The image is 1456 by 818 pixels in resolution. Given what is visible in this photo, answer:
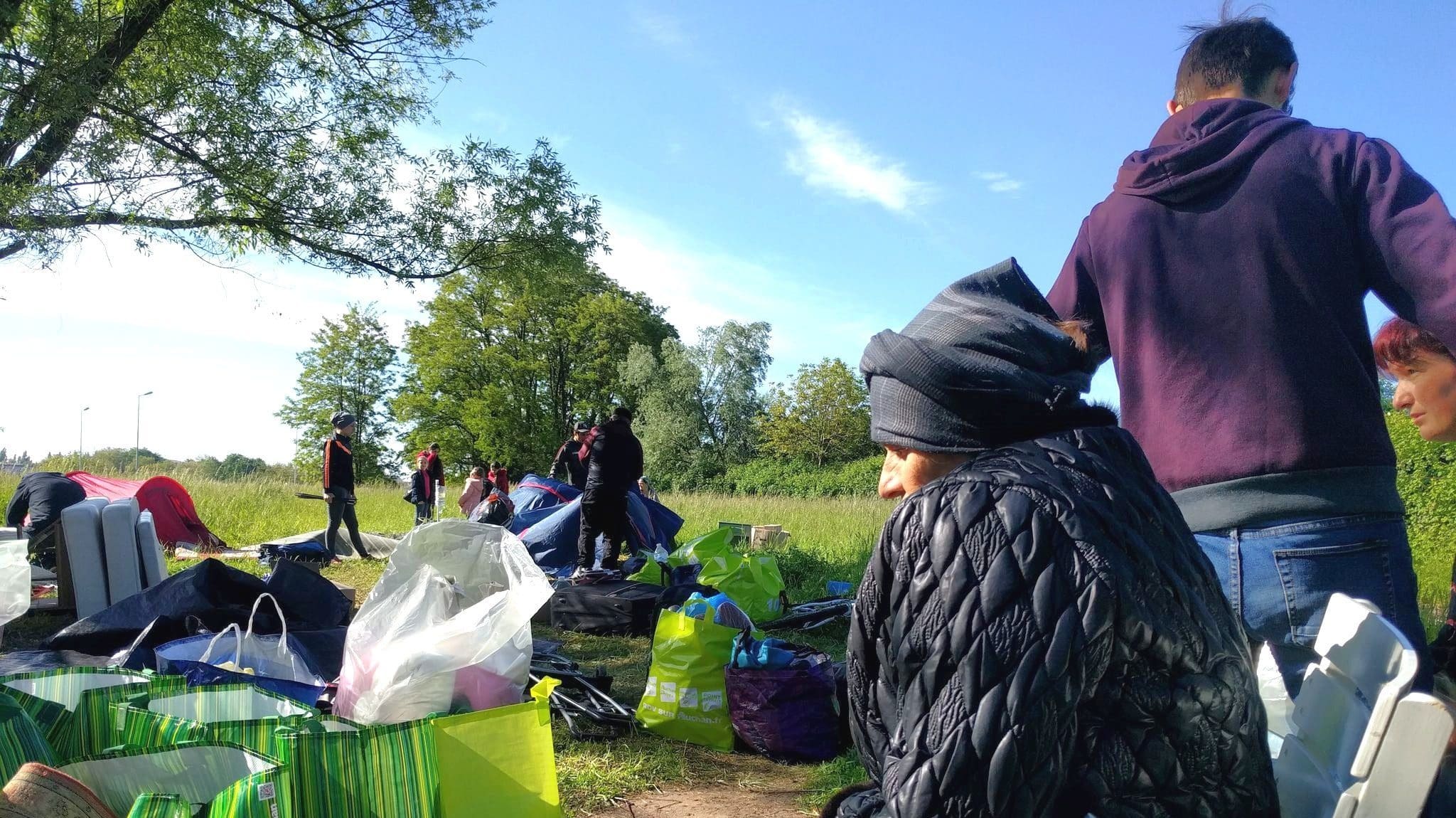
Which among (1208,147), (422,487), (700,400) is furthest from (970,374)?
(700,400)

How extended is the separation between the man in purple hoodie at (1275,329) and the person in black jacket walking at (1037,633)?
2.21 ft

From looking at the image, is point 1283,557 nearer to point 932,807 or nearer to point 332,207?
point 932,807

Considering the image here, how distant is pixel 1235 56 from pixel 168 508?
12.5m

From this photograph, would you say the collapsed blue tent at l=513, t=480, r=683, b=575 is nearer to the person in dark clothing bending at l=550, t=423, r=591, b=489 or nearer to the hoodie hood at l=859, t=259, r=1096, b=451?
the person in dark clothing bending at l=550, t=423, r=591, b=489

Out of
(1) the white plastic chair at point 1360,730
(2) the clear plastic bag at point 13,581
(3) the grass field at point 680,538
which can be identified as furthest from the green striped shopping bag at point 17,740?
(1) the white plastic chair at point 1360,730

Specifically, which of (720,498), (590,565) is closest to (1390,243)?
(590,565)

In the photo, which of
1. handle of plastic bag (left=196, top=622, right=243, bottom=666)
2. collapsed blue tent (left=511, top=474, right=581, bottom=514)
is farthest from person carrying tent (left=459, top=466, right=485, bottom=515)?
handle of plastic bag (left=196, top=622, right=243, bottom=666)

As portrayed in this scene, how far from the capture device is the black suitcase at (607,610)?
21.3ft

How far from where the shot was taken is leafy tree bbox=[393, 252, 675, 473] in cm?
3906

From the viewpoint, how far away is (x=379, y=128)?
9.44m

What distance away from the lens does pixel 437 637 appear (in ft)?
11.4

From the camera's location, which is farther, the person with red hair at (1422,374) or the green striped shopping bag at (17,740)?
the person with red hair at (1422,374)

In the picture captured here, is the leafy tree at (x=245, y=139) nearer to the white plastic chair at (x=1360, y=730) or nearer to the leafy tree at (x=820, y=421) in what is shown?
the white plastic chair at (x=1360, y=730)

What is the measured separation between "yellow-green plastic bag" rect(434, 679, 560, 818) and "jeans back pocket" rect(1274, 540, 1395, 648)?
178cm
